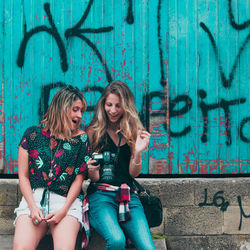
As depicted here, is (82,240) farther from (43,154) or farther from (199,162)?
(199,162)

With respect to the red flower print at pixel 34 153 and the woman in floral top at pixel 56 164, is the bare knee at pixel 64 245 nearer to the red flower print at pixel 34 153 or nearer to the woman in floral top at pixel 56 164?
the woman in floral top at pixel 56 164

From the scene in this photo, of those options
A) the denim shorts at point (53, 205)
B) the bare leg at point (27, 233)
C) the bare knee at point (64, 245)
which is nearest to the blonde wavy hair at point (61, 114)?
the denim shorts at point (53, 205)

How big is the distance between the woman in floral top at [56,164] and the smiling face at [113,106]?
0.23 meters

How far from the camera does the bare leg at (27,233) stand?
294 centimetres

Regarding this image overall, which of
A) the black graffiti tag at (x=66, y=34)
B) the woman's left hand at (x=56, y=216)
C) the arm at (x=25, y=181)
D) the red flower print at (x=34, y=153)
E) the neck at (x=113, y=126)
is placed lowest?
the woman's left hand at (x=56, y=216)

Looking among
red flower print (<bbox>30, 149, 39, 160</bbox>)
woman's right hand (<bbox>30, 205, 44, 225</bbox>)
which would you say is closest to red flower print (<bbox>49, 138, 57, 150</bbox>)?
red flower print (<bbox>30, 149, 39, 160</bbox>)

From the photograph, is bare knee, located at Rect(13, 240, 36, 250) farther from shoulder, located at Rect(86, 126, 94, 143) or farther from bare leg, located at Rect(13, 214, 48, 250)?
shoulder, located at Rect(86, 126, 94, 143)

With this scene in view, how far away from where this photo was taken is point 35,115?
4.37 metres

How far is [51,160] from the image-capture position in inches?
130

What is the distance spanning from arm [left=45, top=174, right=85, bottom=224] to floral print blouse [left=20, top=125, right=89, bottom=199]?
0.16ft

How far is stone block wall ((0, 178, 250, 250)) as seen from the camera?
4.31 metres

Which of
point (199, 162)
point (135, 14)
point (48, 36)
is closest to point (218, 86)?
point (199, 162)

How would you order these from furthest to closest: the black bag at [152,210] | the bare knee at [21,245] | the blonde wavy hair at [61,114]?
1. the black bag at [152,210]
2. the blonde wavy hair at [61,114]
3. the bare knee at [21,245]

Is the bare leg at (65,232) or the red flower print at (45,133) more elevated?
the red flower print at (45,133)
